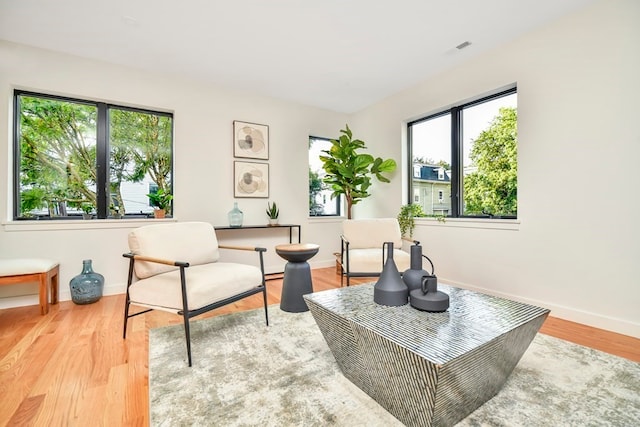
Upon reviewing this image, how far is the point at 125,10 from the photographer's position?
96.7 inches

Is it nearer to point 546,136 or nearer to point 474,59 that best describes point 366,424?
point 546,136

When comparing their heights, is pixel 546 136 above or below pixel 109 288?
above

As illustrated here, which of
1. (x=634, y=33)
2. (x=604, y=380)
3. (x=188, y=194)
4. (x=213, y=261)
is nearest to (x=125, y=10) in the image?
(x=188, y=194)

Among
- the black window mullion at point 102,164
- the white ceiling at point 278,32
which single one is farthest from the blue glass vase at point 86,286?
the white ceiling at point 278,32

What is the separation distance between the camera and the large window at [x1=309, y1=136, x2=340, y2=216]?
4.90m

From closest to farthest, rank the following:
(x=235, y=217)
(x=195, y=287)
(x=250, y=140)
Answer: (x=195, y=287), (x=235, y=217), (x=250, y=140)

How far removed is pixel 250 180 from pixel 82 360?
280cm

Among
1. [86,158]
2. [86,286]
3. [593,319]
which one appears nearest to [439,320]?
[593,319]

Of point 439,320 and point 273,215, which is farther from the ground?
point 273,215

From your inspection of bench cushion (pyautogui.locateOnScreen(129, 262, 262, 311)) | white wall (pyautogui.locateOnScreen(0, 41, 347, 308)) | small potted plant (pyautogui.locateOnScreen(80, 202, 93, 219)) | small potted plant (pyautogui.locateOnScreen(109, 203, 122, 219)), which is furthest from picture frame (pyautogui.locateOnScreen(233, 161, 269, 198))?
bench cushion (pyautogui.locateOnScreen(129, 262, 262, 311))

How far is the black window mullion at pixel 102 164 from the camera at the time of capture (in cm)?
337

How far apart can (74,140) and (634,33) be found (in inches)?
211

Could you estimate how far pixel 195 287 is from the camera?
1.86 meters

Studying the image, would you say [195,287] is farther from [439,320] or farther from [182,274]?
[439,320]
